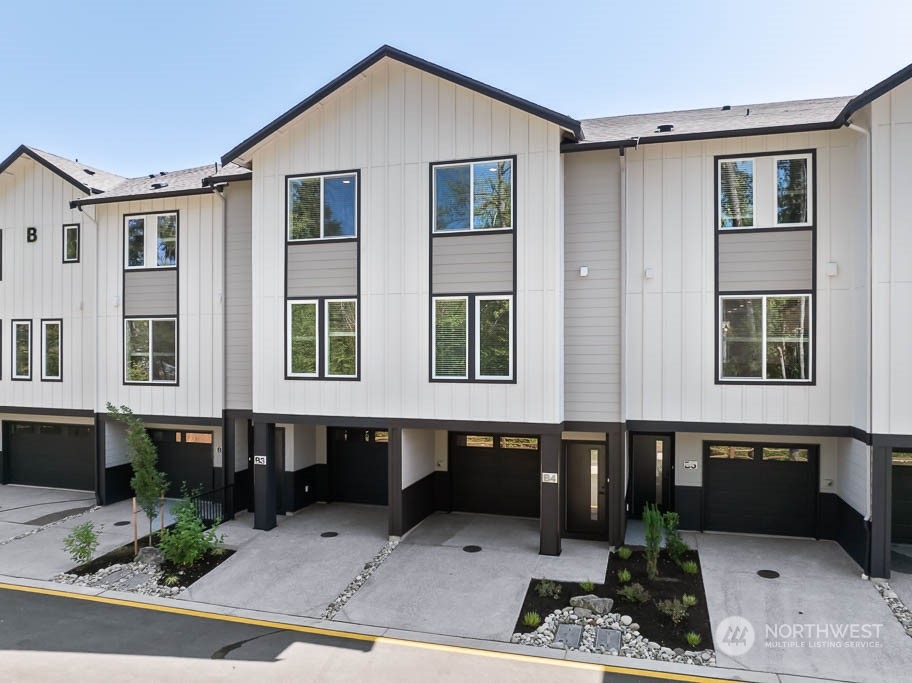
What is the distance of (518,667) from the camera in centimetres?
690

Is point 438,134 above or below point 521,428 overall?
above

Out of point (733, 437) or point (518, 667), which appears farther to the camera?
point (733, 437)

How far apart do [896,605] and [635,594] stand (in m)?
3.69

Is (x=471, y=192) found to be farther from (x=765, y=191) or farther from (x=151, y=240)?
(x=151, y=240)

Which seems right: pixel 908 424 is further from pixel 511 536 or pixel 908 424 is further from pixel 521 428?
pixel 511 536

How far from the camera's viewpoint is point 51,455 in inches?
637

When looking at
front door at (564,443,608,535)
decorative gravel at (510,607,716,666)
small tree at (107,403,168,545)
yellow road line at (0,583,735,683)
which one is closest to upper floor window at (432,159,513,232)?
front door at (564,443,608,535)

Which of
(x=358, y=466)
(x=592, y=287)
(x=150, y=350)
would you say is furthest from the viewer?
(x=358, y=466)

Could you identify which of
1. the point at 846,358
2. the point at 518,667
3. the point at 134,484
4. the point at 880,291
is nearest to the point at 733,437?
the point at 846,358

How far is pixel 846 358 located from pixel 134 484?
13.0m

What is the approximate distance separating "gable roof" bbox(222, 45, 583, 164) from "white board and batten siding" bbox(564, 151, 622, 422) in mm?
964

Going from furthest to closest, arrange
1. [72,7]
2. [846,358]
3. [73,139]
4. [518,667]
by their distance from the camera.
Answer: [73,139], [72,7], [846,358], [518,667]

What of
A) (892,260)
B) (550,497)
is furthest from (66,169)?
(892,260)

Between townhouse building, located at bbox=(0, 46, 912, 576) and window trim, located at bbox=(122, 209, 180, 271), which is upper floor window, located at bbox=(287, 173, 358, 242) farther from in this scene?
window trim, located at bbox=(122, 209, 180, 271)
